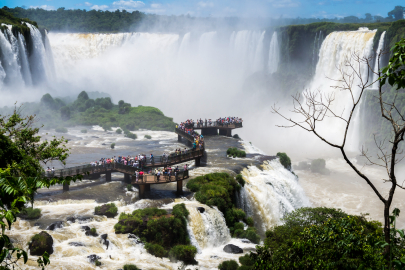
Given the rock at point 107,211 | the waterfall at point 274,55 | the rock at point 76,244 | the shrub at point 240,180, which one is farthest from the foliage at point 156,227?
the waterfall at point 274,55

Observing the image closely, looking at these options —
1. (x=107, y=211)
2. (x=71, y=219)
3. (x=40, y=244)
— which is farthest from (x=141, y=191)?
(x=40, y=244)

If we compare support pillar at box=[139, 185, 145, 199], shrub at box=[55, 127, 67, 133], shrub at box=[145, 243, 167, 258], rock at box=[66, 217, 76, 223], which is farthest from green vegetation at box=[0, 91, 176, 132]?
shrub at box=[145, 243, 167, 258]

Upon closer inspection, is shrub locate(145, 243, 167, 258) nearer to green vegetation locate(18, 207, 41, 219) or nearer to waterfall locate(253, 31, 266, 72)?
green vegetation locate(18, 207, 41, 219)

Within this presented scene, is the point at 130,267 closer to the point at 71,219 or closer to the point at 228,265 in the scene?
the point at 228,265

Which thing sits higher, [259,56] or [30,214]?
[259,56]

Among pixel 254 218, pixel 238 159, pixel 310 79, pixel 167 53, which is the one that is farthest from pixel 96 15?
pixel 254 218
